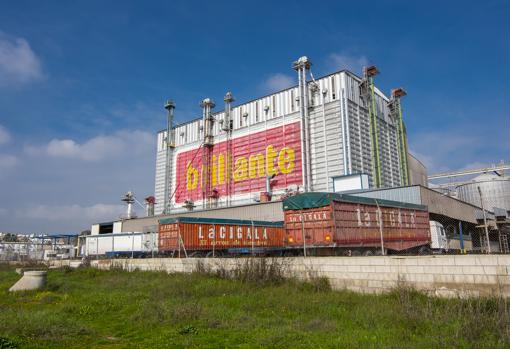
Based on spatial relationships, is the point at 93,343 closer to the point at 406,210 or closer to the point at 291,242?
the point at 291,242

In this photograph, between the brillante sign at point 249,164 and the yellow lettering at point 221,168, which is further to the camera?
the yellow lettering at point 221,168

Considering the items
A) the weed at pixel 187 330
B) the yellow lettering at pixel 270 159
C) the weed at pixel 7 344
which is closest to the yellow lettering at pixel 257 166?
the yellow lettering at pixel 270 159

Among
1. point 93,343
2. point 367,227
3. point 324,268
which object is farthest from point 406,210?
point 93,343

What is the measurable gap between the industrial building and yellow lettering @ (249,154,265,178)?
12 centimetres

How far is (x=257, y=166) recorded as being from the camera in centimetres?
4484

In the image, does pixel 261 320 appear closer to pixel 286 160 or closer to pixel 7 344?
pixel 7 344

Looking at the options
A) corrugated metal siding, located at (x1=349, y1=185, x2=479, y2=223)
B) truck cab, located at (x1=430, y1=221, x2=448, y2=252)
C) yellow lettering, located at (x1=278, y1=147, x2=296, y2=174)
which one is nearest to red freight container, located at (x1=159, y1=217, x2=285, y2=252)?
corrugated metal siding, located at (x1=349, y1=185, x2=479, y2=223)

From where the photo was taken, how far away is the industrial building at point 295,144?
39250mm

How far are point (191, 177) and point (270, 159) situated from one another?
46.7 feet

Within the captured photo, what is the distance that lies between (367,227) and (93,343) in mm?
15096

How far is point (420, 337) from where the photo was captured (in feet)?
21.9

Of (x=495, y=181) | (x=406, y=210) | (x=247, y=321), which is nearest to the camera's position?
(x=247, y=321)

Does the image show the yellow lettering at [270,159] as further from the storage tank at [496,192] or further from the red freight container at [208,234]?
the storage tank at [496,192]

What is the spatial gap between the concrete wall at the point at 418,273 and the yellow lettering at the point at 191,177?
39850mm
